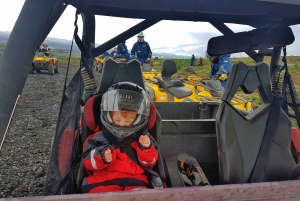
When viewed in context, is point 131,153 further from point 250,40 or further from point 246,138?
point 250,40

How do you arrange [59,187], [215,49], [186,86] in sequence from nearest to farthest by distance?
[59,187] < [215,49] < [186,86]

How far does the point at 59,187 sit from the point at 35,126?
16.4ft

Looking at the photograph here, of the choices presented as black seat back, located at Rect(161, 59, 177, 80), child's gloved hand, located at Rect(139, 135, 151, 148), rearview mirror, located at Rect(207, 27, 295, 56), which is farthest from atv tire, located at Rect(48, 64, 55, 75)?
rearview mirror, located at Rect(207, 27, 295, 56)

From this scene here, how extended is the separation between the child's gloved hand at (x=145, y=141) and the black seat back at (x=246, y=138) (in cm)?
59

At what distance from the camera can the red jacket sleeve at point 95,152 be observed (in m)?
2.08

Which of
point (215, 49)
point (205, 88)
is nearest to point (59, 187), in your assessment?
point (215, 49)

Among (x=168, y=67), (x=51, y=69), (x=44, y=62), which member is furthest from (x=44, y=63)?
(x=168, y=67)

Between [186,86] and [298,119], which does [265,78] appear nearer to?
[298,119]

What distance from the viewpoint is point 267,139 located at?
2.32m

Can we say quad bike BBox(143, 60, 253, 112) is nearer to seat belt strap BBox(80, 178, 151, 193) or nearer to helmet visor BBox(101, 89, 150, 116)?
helmet visor BBox(101, 89, 150, 116)

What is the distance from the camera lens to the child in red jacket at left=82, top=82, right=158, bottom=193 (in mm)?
2135

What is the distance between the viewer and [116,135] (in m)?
2.22

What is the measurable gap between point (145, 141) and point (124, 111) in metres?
0.29

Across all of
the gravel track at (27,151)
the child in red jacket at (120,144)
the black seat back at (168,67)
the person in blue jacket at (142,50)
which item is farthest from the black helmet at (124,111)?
the person in blue jacket at (142,50)
